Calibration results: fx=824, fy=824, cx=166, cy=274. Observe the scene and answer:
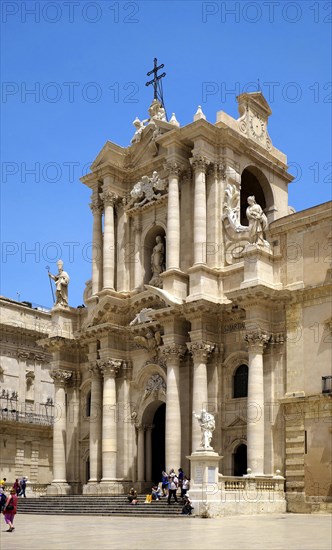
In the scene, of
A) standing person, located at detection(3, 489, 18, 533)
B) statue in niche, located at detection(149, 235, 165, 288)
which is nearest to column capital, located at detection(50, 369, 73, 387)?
statue in niche, located at detection(149, 235, 165, 288)

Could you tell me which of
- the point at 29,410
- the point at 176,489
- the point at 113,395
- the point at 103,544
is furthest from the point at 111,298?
the point at 103,544

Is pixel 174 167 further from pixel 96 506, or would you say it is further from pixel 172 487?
pixel 96 506

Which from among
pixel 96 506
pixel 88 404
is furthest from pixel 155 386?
pixel 96 506

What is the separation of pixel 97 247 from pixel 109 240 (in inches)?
47.9

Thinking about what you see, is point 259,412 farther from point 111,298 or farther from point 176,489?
point 111,298

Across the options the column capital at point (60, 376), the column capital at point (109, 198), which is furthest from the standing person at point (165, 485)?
the column capital at point (109, 198)

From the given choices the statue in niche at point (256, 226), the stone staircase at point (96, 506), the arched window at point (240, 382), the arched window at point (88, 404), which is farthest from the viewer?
the arched window at point (88, 404)

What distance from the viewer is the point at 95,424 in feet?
134

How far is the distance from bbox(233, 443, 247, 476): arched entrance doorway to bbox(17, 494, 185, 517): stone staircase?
3.86m

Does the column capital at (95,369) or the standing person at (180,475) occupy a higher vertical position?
the column capital at (95,369)

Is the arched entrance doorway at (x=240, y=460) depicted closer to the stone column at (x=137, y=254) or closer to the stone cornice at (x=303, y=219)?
the stone cornice at (x=303, y=219)

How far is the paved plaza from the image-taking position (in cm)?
1698

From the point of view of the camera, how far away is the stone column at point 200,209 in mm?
37556

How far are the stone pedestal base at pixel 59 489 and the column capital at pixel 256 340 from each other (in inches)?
556
